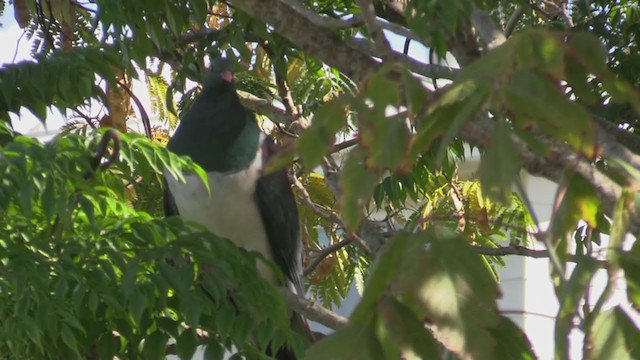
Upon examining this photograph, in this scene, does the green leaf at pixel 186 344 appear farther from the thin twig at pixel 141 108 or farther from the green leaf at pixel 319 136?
the green leaf at pixel 319 136

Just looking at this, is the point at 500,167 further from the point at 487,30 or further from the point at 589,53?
the point at 487,30

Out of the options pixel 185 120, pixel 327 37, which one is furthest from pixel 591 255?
pixel 185 120

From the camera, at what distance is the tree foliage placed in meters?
1.00

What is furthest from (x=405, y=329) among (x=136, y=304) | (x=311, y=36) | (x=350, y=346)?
(x=311, y=36)

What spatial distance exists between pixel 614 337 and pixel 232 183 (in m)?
2.68

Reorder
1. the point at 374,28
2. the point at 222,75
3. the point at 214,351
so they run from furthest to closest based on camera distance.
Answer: the point at 222,75, the point at 214,351, the point at 374,28

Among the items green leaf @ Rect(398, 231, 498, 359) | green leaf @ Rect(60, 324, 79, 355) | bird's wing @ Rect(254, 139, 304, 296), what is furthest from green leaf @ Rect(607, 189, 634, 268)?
bird's wing @ Rect(254, 139, 304, 296)

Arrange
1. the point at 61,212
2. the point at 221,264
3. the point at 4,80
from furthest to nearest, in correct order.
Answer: the point at 4,80 < the point at 221,264 < the point at 61,212

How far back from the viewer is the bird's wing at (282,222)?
3.76 m

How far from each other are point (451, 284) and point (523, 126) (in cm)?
15

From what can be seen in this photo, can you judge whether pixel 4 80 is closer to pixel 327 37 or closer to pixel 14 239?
pixel 14 239

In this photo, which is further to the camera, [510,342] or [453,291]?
[510,342]

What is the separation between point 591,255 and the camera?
1.07 meters

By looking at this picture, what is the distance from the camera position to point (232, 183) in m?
3.62
